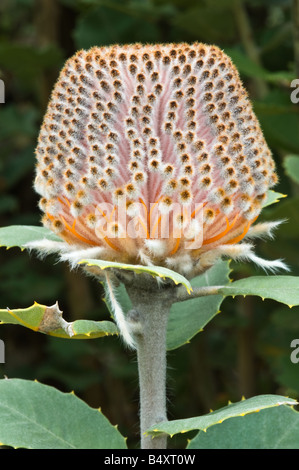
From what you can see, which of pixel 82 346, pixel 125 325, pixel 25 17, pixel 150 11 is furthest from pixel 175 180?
pixel 25 17

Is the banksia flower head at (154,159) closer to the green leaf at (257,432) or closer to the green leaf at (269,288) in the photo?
the green leaf at (269,288)

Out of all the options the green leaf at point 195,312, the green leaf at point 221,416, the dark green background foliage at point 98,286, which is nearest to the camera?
the green leaf at point 221,416

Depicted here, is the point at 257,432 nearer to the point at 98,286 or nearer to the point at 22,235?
the point at 22,235

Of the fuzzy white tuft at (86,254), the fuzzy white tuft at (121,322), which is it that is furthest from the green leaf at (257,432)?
the fuzzy white tuft at (86,254)

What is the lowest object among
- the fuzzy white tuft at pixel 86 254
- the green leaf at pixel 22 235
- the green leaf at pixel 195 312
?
the green leaf at pixel 195 312

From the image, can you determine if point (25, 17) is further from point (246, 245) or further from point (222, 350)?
point (246, 245)
